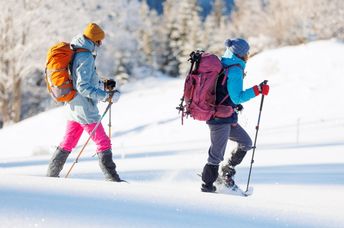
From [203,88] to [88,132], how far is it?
1.40m

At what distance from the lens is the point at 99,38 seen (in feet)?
18.3

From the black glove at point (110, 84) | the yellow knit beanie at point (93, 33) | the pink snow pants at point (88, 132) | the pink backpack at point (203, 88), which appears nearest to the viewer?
the pink backpack at point (203, 88)

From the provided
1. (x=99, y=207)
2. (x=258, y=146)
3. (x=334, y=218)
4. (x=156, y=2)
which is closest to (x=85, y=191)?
(x=99, y=207)

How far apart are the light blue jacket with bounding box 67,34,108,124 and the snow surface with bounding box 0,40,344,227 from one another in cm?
108

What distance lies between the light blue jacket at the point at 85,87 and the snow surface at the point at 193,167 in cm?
108

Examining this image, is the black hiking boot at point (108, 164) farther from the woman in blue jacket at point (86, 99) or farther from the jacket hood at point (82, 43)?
the jacket hood at point (82, 43)

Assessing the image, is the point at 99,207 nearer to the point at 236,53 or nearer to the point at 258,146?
the point at 236,53

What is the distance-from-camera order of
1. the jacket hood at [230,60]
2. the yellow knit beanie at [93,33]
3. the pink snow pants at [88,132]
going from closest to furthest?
1. the jacket hood at [230,60]
2. the yellow knit beanie at [93,33]
3. the pink snow pants at [88,132]

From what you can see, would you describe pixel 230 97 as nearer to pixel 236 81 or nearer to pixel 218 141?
pixel 236 81

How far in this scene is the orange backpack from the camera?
5418 mm

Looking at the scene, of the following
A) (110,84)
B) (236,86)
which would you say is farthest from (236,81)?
(110,84)

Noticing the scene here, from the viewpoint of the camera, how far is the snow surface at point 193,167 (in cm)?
317

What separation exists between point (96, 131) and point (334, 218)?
9.88 ft

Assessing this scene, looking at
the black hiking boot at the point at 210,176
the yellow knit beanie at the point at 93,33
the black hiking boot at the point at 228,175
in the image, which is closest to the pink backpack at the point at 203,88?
the black hiking boot at the point at 210,176
